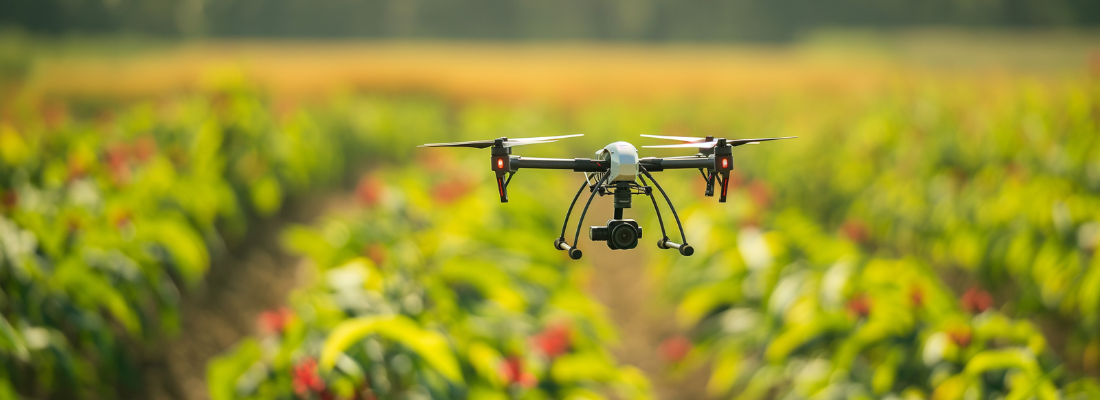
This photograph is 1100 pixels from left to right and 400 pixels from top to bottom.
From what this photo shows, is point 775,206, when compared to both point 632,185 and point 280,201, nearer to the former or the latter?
point 280,201

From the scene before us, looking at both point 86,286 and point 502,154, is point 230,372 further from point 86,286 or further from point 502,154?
point 502,154

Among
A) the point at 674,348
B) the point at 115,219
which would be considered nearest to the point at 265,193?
the point at 115,219

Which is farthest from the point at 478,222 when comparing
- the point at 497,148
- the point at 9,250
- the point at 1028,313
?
the point at 1028,313

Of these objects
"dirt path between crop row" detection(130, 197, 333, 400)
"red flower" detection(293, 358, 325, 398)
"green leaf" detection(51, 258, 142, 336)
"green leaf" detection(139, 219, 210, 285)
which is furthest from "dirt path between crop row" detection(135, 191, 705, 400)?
"red flower" detection(293, 358, 325, 398)

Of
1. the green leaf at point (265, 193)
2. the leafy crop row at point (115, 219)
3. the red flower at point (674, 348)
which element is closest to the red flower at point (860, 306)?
the red flower at point (674, 348)

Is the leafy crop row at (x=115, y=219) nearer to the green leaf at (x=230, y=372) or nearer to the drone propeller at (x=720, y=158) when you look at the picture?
the green leaf at (x=230, y=372)

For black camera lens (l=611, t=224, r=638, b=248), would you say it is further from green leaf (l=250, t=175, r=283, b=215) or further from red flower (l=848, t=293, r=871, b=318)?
green leaf (l=250, t=175, r=283, b=215)
